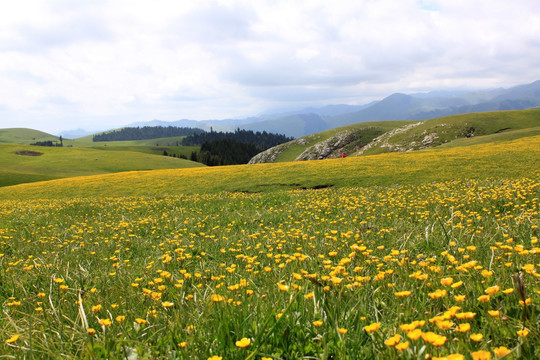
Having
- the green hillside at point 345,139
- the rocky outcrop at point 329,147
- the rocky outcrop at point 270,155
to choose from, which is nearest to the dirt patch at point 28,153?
the rocky outcrop at point 270,155

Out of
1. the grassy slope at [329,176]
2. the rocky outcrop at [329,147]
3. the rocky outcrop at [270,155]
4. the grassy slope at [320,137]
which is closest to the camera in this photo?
the grassy slope at [329,176]

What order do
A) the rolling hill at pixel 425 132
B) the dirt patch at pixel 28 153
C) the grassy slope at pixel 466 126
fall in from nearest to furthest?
the grassy slope at pixel 466 126
the dirt patch at pixel 28 153
the rolling hill at pixel 425 132

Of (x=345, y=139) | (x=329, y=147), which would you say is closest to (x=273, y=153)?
(x=329, y=147)

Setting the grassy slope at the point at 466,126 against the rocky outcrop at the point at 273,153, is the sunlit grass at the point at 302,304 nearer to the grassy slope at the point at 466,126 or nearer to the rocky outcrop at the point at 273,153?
the grassy slope at the point at 466,126

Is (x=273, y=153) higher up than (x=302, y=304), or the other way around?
(x=273, y=153)

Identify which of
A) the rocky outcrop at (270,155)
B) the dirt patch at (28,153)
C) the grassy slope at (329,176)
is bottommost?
the grassy slope at (329,176)

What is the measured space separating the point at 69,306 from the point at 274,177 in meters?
28.3

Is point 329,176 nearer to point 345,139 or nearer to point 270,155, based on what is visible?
point 345,139

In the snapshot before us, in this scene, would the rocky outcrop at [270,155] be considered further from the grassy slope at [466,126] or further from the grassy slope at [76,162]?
the grassy slope at [76,162]

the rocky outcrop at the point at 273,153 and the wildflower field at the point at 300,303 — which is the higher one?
the rocky outcrop at the point at 273,153

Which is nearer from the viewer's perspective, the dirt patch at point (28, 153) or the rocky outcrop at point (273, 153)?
the dirt patch at point (28, 153)

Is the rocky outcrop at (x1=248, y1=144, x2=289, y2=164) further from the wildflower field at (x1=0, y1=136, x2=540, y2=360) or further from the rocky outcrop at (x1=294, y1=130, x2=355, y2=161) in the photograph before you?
the wildflower field at (x1=0, y1=136, x2=540, y2=360)

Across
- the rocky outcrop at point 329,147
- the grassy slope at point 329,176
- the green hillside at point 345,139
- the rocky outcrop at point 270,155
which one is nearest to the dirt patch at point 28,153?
the grassy slope at point 329,176

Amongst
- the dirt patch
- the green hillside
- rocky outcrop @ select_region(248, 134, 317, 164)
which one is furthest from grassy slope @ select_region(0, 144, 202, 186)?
the green hillside
